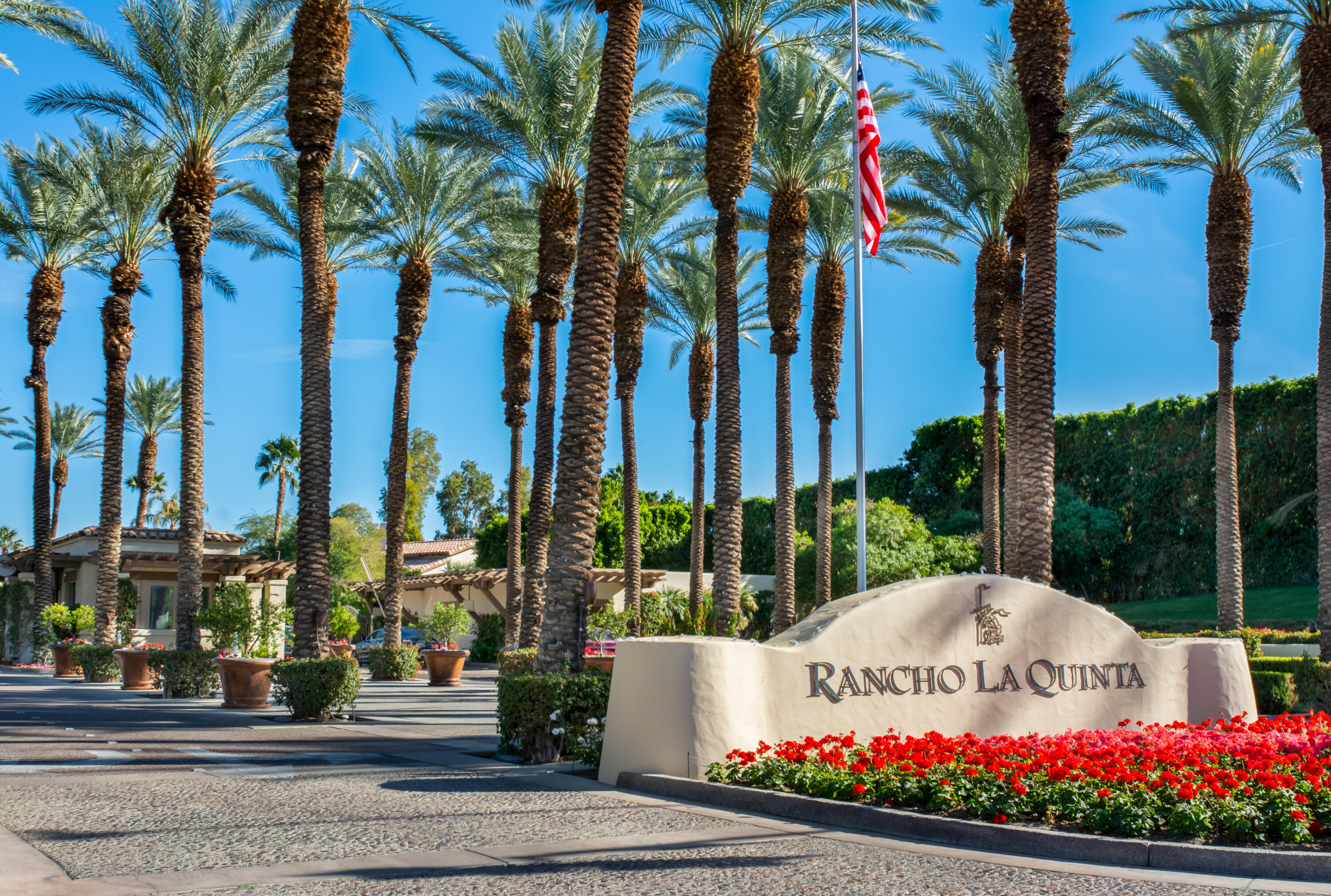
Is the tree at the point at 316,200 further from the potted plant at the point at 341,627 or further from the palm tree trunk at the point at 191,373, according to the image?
the potted plant at the point at 341,627

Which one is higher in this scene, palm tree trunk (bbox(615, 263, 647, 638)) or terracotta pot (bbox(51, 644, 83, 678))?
palm tree trunk (bbox(615, 263, 647, 638))

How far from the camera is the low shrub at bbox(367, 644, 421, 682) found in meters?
28.3

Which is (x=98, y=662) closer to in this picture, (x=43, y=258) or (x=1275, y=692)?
(x=43, y=258)

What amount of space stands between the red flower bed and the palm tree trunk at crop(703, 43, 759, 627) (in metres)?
10.3

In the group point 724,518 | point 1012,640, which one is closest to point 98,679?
point 724,518

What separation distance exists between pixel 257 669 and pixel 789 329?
13.9m

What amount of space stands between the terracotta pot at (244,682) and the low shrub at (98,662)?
327 inches

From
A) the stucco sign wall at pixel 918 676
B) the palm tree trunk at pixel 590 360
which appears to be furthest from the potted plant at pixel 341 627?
the stucco sign wall at pixel 918 676

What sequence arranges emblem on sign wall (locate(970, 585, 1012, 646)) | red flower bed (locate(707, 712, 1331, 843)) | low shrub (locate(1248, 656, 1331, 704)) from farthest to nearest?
low shrub (locate(1248, 656, 1331, 704)), emblem on sign wall (locate(970, 585, 1012, 646)), red flower bed (locate(707, 712, 1331, 843))

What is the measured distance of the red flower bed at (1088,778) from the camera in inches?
286

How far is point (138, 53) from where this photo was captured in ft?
69.3

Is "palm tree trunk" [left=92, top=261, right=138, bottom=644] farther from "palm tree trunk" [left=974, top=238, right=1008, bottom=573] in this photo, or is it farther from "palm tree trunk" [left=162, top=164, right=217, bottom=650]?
"palm tree trunk" [left=974, top=238, right=1008, bottom=573]

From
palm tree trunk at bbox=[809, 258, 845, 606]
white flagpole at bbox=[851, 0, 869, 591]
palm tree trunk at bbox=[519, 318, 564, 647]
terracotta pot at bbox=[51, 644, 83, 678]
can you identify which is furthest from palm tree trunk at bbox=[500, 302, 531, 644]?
white flagpole at bbox=[851, 0, 869, 591]

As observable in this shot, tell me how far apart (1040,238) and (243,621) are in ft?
49.8
